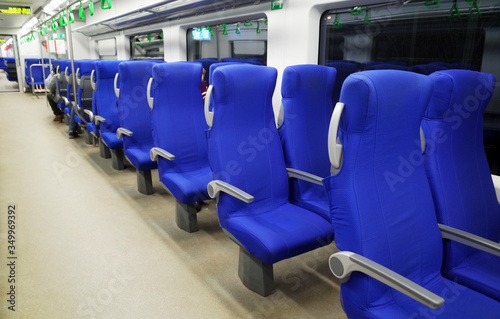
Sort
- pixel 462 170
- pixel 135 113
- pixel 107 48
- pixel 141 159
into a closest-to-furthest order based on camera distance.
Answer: pixel 462 170 < pixel 141 159 < pixel 135 113 < pixel 107 48

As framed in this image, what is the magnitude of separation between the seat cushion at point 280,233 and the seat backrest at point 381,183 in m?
0.47

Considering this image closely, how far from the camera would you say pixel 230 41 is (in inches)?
196

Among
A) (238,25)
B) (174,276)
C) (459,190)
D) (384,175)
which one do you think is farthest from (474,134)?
(238,25)

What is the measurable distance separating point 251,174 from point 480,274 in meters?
1.22

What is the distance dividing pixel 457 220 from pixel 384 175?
583 mm

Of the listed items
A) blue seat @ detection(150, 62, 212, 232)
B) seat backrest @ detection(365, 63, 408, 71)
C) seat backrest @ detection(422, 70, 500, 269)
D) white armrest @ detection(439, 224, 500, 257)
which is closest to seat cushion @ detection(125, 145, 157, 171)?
blue seat @ detection(150, 62, 212, 232)

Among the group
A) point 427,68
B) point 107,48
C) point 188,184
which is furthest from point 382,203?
point 107,48

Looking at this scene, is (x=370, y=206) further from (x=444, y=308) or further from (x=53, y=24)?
(x=53, y=24)

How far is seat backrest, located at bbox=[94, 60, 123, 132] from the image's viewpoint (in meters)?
4.23

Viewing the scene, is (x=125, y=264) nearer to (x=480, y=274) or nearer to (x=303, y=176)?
(x=303, y=176)

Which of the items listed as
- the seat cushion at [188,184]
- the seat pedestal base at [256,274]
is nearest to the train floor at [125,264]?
the seat pedestal base at [256,274]

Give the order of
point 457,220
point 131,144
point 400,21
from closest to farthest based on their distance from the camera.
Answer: point 457,220, point 400,21, point 131,144

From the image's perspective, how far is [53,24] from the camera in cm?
753

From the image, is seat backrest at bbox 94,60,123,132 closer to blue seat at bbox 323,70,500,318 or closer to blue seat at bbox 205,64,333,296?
blue seat at bbox 205,64,333,296
